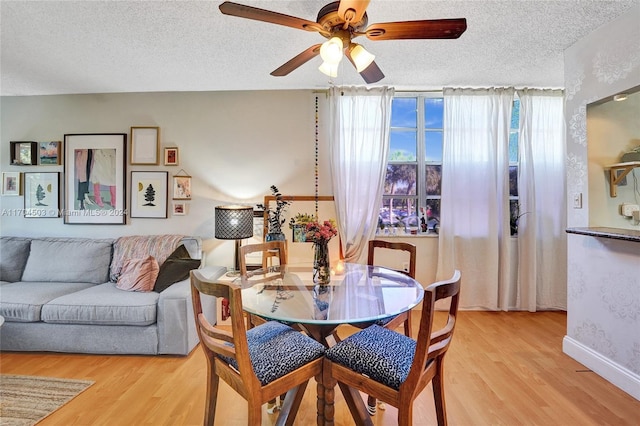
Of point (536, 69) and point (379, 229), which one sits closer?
point (536, 69)

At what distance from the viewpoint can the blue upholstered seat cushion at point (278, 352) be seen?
4.17 feet

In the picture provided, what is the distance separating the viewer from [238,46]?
7.69 ft

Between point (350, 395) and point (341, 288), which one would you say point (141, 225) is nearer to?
point (341, 288)

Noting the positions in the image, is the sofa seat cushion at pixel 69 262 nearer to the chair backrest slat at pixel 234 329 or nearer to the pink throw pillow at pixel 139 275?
the pink throw pillow at pixel 139 275

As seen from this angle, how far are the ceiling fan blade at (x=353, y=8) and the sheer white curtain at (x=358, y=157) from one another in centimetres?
180

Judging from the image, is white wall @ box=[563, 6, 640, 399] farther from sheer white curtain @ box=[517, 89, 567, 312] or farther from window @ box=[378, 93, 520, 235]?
window @ box=[378, 93, 520, 235]

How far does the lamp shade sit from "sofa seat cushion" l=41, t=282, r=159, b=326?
2.60ft

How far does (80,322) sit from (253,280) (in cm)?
153

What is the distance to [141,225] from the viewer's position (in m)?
3.33

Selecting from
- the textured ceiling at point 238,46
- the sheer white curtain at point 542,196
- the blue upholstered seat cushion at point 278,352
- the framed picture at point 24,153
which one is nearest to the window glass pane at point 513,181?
the sheer white curtain at point 542,196

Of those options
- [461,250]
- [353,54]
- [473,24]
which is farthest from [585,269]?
[353,54]

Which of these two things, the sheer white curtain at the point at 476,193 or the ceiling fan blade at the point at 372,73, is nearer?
the ceiling fan blade at the point at 372,73

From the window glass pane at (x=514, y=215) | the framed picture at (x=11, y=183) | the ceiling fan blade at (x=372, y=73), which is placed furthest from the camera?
the framed picture at (x=11, y=183)

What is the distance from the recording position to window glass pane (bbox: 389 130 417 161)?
343cm
